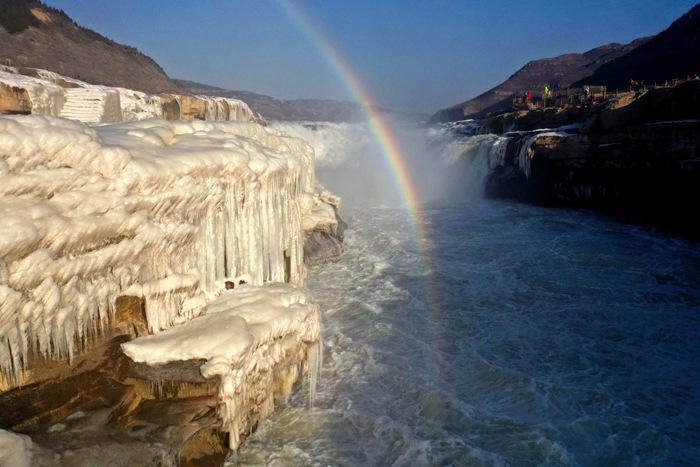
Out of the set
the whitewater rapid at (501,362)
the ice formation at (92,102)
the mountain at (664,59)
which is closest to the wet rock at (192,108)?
the ice formation at (92,102)

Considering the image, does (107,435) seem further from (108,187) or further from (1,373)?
(108,187)

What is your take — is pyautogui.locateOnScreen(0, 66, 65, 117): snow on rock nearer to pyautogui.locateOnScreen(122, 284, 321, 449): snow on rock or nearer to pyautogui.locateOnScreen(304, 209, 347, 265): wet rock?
pyautogui.locateOnScreen(304, 209, 347, 265): wet rock

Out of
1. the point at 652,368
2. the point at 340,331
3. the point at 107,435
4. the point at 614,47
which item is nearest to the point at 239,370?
the point at 107,435

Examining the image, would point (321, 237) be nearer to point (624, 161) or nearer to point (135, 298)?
point (135, 298)

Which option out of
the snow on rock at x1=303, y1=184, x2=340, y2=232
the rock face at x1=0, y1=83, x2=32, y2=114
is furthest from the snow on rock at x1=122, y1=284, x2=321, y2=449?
the rock face at x1=0, y1=83, x2=32, y2=114

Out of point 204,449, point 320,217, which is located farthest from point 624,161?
point 204,449

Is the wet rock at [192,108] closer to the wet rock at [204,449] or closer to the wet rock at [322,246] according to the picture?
the wet rock at [322,246]

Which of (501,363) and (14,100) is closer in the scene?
(501,363)

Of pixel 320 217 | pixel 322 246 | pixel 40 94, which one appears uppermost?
pixel 40 94
